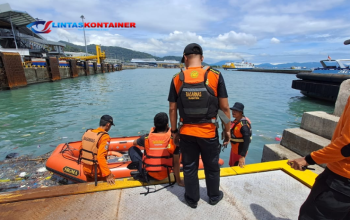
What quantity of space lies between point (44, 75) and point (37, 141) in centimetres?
2529

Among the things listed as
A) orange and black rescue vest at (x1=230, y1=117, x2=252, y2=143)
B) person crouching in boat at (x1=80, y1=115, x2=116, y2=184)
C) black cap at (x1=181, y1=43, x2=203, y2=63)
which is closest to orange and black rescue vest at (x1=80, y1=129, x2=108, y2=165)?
person crouching in boat at (x1=80, y1=115, x2=116, y2=184)

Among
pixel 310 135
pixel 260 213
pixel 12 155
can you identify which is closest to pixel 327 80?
pixel 310 135

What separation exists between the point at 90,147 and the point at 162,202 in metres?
1.55

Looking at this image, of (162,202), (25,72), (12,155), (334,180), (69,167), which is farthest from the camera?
(25,72)

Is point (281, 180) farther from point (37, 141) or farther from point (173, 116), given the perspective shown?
point (37, 141)

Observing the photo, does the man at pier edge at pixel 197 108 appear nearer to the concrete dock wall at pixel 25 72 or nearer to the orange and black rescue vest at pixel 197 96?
the orange and black rescue vest at pixel 197 96

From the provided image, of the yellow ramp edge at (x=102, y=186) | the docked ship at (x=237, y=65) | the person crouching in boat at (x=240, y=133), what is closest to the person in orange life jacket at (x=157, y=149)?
the yellow ramp edge at (x=102, y=186)

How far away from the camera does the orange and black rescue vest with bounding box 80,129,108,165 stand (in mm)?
3131

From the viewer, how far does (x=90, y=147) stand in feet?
10.4

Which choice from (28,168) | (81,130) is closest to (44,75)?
(81,130)

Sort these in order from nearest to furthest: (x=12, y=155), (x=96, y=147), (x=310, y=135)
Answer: (x=96, y=147) < (x=310, y=135) < (x=12, y=155)

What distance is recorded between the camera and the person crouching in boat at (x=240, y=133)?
11.0ft

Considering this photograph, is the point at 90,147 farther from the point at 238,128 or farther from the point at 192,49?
the point at 238,128

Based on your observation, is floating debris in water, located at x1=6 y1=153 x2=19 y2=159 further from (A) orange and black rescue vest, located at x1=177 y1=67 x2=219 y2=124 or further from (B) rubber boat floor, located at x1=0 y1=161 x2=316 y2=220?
(A) orange and black rescue vest, located at x1=177 y1=67 x2=219 y2=124
